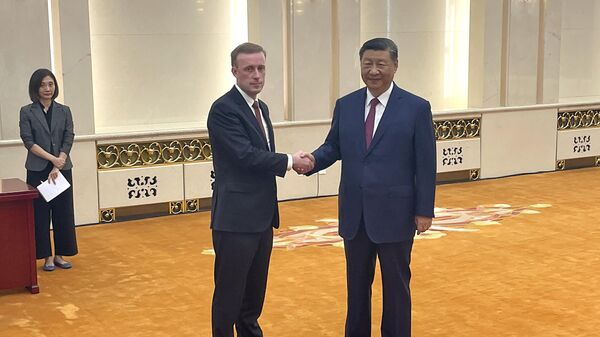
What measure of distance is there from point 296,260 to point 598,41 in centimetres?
875

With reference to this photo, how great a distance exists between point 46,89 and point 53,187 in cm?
86

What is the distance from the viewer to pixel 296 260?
7.51 m

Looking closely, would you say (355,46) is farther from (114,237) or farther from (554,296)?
(554,296)

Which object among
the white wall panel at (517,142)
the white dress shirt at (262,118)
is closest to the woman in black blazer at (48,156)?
the white dress shirt at (262,118)

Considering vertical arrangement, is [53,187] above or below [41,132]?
below

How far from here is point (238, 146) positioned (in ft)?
14.9

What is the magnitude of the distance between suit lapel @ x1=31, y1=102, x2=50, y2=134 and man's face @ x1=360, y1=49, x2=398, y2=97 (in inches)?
145

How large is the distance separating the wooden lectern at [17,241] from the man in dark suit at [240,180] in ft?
8.14

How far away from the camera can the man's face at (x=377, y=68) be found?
4562 millimetres

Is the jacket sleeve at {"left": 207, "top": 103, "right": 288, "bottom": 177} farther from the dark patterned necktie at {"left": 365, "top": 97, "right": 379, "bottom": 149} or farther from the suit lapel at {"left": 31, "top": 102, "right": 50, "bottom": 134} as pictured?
the suit lapel at {"left": 31, "top": 102, "right": 50, "bottom": 134}

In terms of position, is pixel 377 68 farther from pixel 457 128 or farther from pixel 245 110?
pixel 457 128

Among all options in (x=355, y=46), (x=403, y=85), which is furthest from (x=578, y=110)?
(x=355, y=46)

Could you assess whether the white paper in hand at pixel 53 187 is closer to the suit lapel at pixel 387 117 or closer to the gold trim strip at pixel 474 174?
the suit lapel at pixel 387 117

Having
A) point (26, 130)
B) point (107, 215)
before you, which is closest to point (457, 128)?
point (107, 215)
